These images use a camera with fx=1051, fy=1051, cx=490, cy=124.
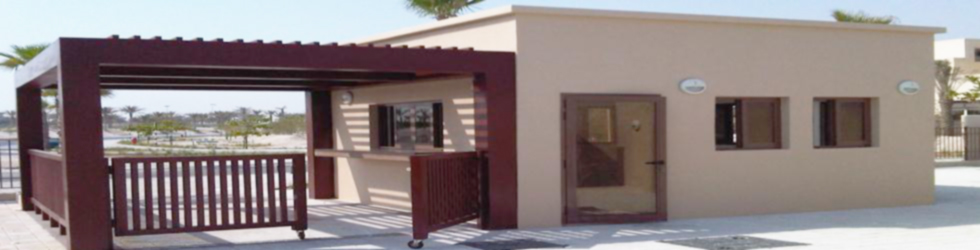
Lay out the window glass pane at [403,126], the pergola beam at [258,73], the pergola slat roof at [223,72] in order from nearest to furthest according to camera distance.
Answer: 1. the pergola slat roof at [223,72]
2. the pergola beam at [258,73]
3. the window glass pane at [403,126]

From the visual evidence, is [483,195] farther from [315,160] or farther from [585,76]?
[315,160]

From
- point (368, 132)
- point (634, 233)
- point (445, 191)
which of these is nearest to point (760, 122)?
point (634, 233)

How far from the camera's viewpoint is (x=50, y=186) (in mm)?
11047

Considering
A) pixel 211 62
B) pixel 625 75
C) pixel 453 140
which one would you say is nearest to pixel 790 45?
pixel 625 75

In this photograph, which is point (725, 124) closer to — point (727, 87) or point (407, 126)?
point (727, 87)

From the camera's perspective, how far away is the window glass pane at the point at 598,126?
1163 cm

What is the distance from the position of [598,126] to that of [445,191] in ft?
6.86

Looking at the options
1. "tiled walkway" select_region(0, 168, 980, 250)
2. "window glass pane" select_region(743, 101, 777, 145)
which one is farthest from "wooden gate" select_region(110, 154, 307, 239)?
"window glass pane" select_region(743, 101, 777, 145)

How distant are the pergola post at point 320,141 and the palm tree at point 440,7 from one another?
202 inches

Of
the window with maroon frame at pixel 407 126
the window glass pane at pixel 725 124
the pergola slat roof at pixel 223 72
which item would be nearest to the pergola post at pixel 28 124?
the pergola slat roof at pixel 223 72

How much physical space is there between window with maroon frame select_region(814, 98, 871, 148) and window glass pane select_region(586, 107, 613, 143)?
11.1ft

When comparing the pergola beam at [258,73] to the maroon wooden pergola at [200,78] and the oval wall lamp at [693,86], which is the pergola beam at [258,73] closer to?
the maroon wooden pergola at [200,78]

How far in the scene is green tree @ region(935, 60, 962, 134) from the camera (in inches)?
1554

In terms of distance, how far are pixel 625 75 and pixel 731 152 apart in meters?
1.82
